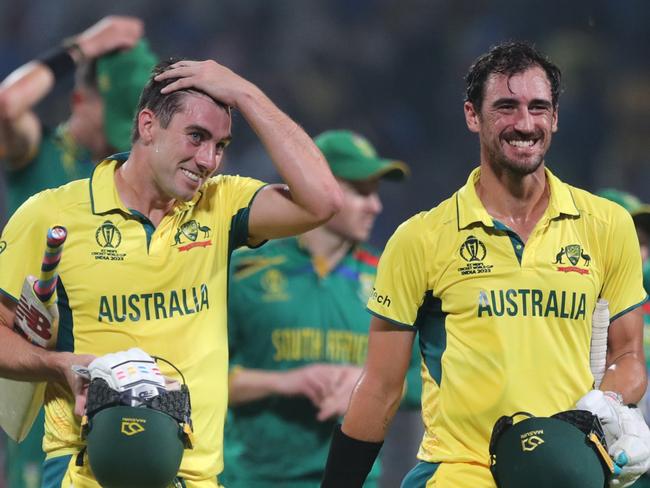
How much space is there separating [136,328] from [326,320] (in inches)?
80.8

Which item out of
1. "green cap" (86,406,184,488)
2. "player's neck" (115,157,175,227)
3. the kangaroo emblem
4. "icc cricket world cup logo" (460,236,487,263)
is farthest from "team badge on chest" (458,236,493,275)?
"green cap" (86,406,184,488)

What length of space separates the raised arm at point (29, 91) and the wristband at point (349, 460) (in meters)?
2.83

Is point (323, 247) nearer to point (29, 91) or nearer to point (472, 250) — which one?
point (29, 91)

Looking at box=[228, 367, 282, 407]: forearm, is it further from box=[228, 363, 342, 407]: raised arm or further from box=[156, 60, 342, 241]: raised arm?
box=[156, 60, 342, 241]: raised arm

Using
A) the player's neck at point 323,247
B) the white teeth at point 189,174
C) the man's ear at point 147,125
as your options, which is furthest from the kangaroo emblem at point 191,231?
the player's neck at point 323,247

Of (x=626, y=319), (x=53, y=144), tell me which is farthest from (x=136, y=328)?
(x=53, y=144)

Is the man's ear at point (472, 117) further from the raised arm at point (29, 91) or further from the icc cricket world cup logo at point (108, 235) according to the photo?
the raised arm at point (29, 91)

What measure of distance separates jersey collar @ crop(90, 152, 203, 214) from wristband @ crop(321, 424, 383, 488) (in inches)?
32.8

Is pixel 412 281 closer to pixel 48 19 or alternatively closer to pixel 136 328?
pixel 136 328

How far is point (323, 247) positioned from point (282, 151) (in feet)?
6.61

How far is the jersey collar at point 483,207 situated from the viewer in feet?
12.6

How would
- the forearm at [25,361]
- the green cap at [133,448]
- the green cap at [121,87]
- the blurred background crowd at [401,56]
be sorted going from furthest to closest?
the blurred background crowd at [401,56] → the green cap at [121,87] → the forearm at [25,361] → the green cap at [133,448]

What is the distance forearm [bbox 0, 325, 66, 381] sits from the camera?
3633 millimetres

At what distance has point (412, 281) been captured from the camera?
3.84 m
